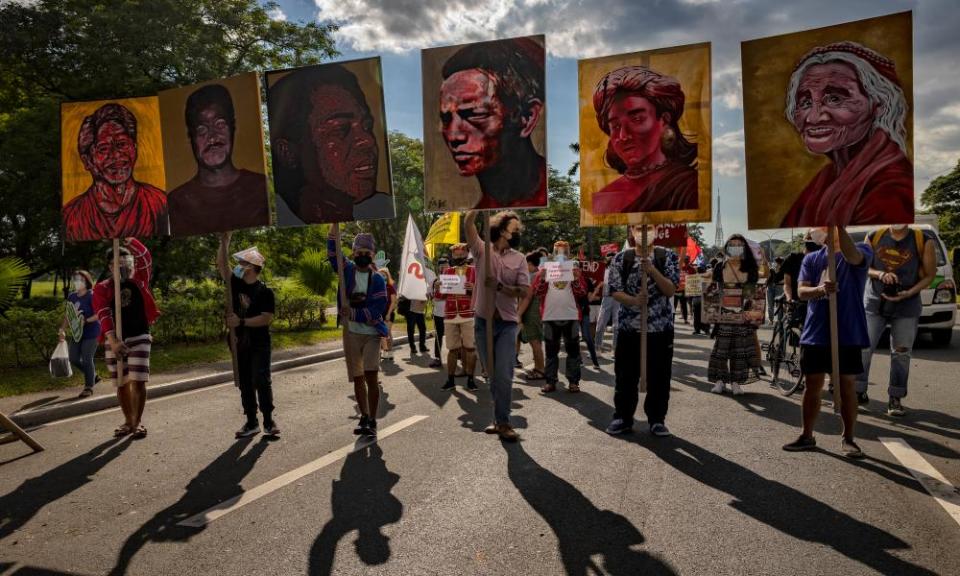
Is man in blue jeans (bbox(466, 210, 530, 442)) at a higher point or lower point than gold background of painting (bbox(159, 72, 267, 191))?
lower

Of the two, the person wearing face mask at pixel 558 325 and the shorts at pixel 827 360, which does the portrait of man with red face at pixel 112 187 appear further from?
the shorts at pixel 827 360

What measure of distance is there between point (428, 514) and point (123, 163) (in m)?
5.48

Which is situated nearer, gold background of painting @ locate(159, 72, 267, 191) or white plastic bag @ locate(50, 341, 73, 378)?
gold background of painting @ locate(159, 72, 267, 191)

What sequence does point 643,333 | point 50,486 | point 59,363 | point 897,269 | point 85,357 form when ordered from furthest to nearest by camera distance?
point 85,357 → point 59,363 → point 897,269 → point 643,333 → point 50,486

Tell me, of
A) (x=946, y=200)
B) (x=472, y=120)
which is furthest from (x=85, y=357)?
(x=946, y=200)

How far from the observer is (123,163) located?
286 inches

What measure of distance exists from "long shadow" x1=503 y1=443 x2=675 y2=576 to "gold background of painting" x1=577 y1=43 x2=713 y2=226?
268 cm

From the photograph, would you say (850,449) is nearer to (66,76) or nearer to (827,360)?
(827,360)

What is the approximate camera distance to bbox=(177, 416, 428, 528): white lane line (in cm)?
427

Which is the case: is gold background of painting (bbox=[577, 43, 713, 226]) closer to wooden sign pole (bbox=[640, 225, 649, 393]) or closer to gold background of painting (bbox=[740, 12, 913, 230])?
wooden sign pole (bbox=[640, 225, 649, 393])

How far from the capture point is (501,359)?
6.10 metres

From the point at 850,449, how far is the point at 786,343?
420 cm

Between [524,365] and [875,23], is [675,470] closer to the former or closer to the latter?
[875,23]

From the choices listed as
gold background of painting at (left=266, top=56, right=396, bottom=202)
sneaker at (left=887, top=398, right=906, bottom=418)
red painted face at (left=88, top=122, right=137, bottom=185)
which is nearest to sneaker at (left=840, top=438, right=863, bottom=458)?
sneaker at (left=887, top=398, right=906, bottom=418)
